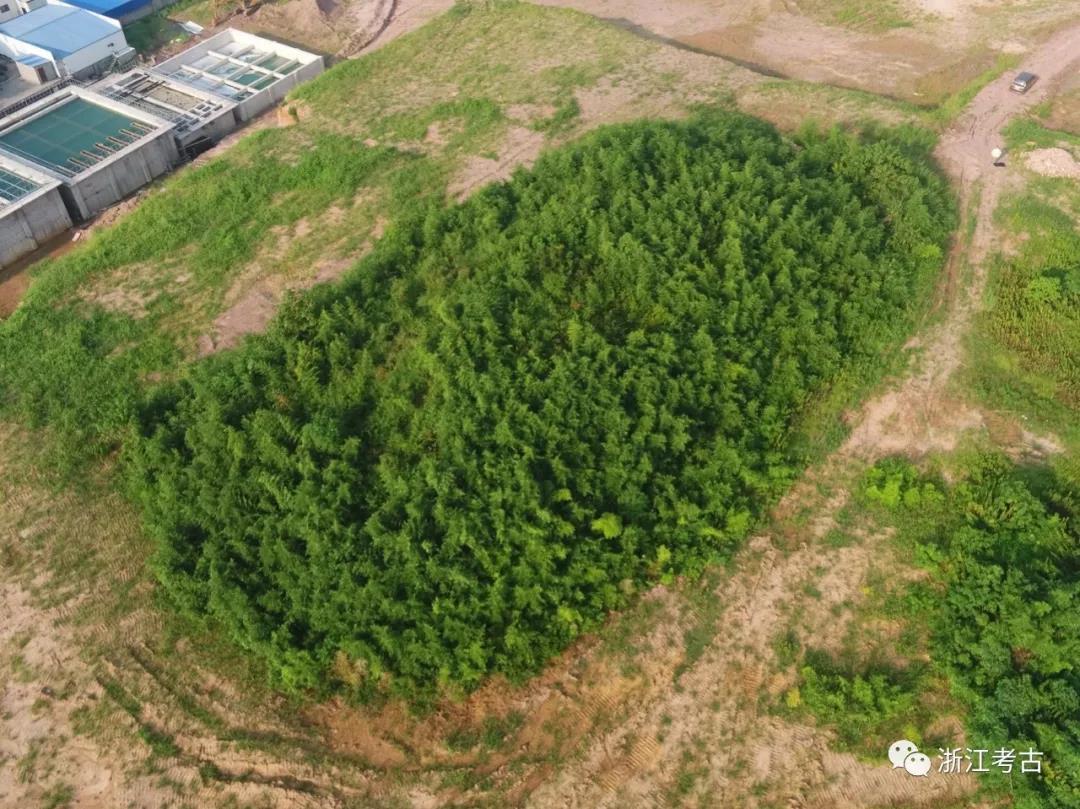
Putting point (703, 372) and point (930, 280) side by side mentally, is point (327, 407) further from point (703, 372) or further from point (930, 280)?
point (930, 280)

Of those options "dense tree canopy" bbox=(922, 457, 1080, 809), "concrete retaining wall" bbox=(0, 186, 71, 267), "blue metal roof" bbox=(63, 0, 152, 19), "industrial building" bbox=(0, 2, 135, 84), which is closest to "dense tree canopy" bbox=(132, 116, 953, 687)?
"dense tree canopy" bbox=(922, 457, 1080, 809)

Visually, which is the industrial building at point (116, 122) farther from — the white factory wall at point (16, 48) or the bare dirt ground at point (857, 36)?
the bare dirt ground at point (857, 36)

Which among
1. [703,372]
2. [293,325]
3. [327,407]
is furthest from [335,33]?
[703,372]

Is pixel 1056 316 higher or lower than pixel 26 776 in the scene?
higher

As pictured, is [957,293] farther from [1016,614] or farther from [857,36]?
[857,36]

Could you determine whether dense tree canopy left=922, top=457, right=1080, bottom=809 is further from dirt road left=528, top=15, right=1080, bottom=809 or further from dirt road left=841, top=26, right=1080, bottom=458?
dirt road left=841, top=26, right=1080, bottom=458

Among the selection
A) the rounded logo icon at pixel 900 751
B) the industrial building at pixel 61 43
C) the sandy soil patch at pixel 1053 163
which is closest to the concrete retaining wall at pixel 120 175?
the industrial building at pixel 61 43

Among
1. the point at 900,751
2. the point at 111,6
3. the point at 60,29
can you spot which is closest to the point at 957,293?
the point at 900,751

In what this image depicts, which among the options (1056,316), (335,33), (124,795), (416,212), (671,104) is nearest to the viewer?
(124,795)
